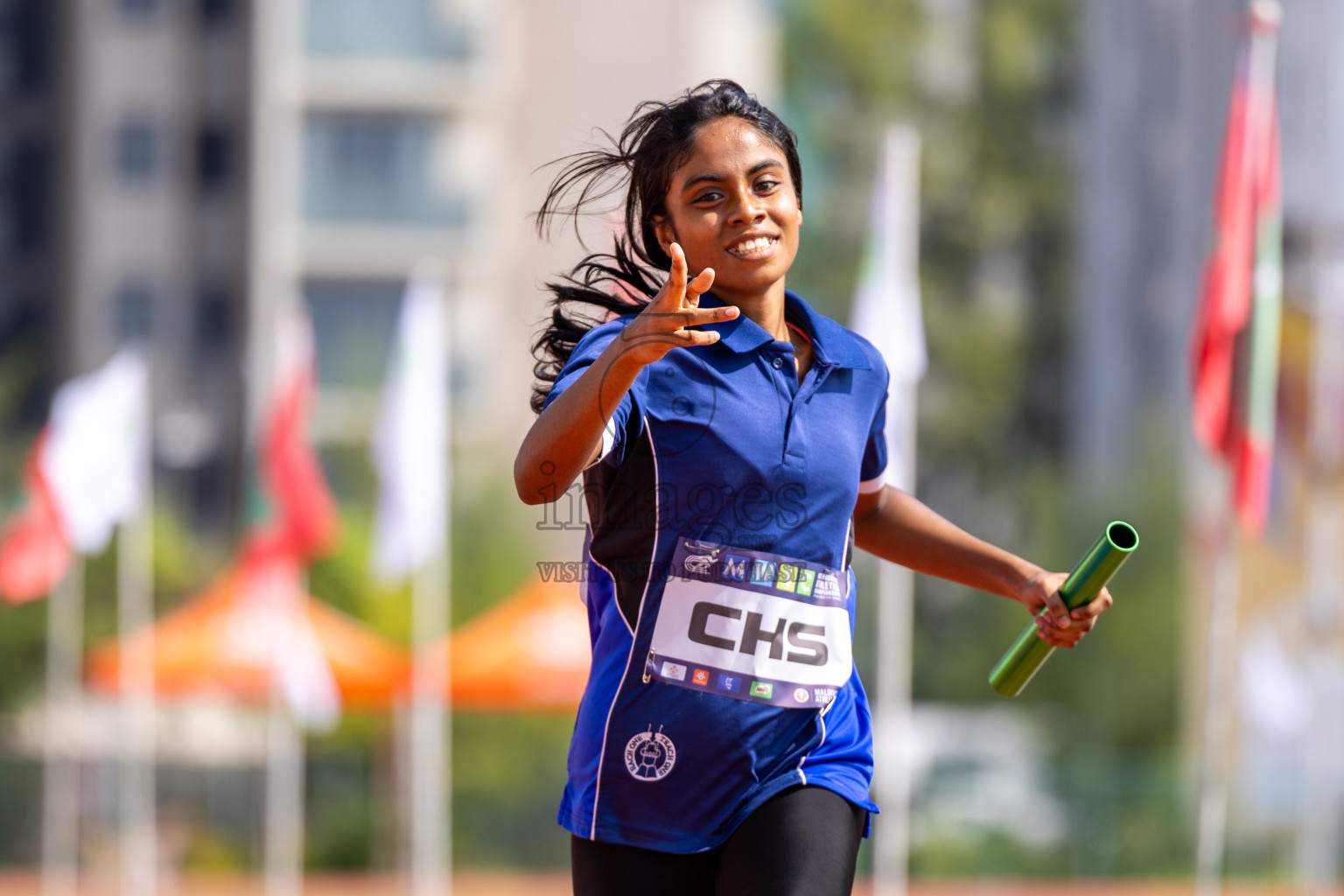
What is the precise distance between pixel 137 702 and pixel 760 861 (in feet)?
64.8

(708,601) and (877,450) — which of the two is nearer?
(708,601)

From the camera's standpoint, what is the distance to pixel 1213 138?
19.4 metres

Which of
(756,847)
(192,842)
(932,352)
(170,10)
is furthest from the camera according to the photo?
(170,10)

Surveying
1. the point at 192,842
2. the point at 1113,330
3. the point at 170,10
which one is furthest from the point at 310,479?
the point at 170,10

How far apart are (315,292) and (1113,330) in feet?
50.3

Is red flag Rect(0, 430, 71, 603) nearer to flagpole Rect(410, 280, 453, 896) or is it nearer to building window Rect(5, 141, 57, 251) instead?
flagpole Rect(410, 280, 453, 896)

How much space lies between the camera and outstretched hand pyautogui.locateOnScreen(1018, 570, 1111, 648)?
3012 mm

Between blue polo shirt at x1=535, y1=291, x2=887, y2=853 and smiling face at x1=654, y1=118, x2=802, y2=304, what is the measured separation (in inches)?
3.5

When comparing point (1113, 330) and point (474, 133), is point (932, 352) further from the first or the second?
point (474, 133)

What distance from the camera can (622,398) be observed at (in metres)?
2.59

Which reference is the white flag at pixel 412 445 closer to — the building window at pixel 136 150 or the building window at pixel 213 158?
the building window at pixel 213 158

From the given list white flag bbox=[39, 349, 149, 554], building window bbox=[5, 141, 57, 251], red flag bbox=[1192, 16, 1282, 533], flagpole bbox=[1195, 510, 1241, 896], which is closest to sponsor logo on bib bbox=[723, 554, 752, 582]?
flagpole bbox=[1195, 510, 1241, 896]

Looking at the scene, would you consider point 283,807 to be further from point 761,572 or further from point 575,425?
point 575,425

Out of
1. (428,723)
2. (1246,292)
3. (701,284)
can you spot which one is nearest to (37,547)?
(428,723)
